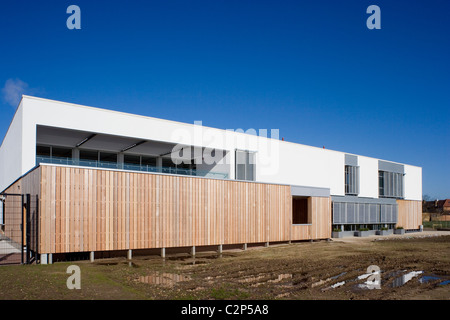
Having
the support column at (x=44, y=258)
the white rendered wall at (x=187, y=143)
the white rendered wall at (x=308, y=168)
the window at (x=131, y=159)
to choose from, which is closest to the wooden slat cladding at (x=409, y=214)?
the white rendered wall at (x=187, y=143)

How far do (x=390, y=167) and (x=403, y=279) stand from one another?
3008cm

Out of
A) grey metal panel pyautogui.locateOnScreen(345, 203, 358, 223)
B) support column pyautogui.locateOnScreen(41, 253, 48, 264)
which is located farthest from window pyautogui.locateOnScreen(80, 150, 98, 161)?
grey metal panel pyautogui.locateOnScreen(345, 203, 358, 223)

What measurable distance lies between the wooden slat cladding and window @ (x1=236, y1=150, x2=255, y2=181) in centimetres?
2204

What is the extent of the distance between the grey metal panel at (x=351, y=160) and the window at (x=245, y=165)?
482 inches

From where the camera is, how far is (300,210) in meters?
27.9

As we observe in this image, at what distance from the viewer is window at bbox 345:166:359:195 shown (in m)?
33.8

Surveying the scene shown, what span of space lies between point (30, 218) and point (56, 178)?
1.85 m

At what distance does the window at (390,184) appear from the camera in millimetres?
38072

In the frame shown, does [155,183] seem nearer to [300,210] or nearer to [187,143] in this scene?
[187,143]

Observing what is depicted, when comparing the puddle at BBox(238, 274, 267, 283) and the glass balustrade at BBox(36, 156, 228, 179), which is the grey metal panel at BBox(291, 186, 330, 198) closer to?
the glass balustrade at BBox(36, 156, 228, 179)

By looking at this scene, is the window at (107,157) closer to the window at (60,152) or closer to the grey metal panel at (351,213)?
→ the window at (60,152)

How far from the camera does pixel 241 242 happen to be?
68.6ft
